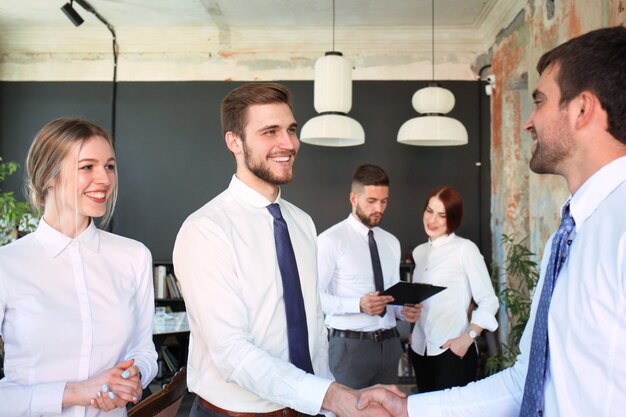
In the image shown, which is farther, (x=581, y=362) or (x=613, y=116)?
(x=613, y=116)

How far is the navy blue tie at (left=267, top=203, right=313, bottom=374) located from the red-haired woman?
2.10 meters

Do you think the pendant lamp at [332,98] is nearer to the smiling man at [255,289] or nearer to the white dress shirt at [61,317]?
the smiling man at [255,289]

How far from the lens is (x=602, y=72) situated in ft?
5.07

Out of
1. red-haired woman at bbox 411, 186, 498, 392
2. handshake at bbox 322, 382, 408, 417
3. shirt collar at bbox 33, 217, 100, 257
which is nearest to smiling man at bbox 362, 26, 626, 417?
handshake at bbox 322, 382, 408, 417

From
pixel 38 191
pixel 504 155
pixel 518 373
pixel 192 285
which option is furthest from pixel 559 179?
pixel 38 191

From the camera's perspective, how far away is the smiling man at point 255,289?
1.94 metres

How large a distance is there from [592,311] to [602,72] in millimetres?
611

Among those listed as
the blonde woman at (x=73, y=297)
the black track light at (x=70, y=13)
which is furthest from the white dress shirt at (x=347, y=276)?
the black track light at (x=70, y=13)

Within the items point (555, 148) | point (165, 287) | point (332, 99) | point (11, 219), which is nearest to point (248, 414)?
point (555, 148)

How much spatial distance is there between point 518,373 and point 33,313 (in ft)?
4.92

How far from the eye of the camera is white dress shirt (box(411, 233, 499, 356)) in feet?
13.2

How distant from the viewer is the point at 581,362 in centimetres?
141

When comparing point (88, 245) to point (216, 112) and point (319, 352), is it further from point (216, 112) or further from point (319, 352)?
point (216, 112)

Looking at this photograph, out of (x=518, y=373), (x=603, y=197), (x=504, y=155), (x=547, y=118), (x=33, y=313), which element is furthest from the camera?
(x=504, y=155)
